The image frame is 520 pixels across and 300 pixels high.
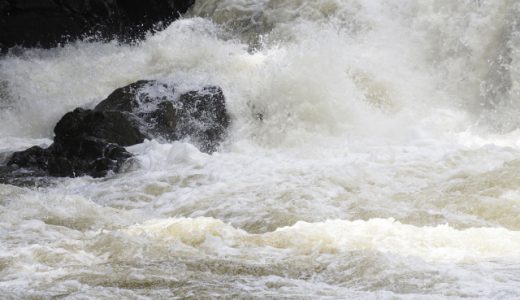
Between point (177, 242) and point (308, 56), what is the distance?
6877mm

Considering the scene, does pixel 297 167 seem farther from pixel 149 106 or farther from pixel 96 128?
pixel 149 106

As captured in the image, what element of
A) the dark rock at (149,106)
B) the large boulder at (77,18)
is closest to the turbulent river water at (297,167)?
the dark rock at (149,106)

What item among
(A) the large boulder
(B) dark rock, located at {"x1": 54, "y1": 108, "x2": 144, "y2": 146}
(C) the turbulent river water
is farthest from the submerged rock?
(A) the large boulder

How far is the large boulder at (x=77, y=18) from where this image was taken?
47.7 ft

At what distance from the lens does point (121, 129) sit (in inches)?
335

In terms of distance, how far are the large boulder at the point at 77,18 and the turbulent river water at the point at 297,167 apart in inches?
21.3

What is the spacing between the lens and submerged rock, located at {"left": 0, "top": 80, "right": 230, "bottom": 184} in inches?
309

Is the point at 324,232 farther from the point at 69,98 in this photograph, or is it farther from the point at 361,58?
the point at 69,98

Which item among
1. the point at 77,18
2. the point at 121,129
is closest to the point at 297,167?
the point at 121,129

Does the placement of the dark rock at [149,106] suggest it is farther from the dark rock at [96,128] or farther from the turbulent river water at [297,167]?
the turbulent river water at [297,167]

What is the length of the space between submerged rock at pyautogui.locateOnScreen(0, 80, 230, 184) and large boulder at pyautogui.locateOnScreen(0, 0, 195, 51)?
5602 mm

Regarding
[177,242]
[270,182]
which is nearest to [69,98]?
[270,182]

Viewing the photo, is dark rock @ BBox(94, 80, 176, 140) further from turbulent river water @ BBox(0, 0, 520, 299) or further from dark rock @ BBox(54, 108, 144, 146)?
turbulent river water @ BBox(0, 0, 520, 299)

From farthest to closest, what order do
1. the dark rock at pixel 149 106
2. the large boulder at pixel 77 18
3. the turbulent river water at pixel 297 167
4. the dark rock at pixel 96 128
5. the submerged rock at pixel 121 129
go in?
the large boulder at pixel 77 18 < the dark rock at pixel 149 106 < the dark rock at pixel 96 128 < the submerged rock at pixel 121 129 < the turbulent river water at pixel 297 167
